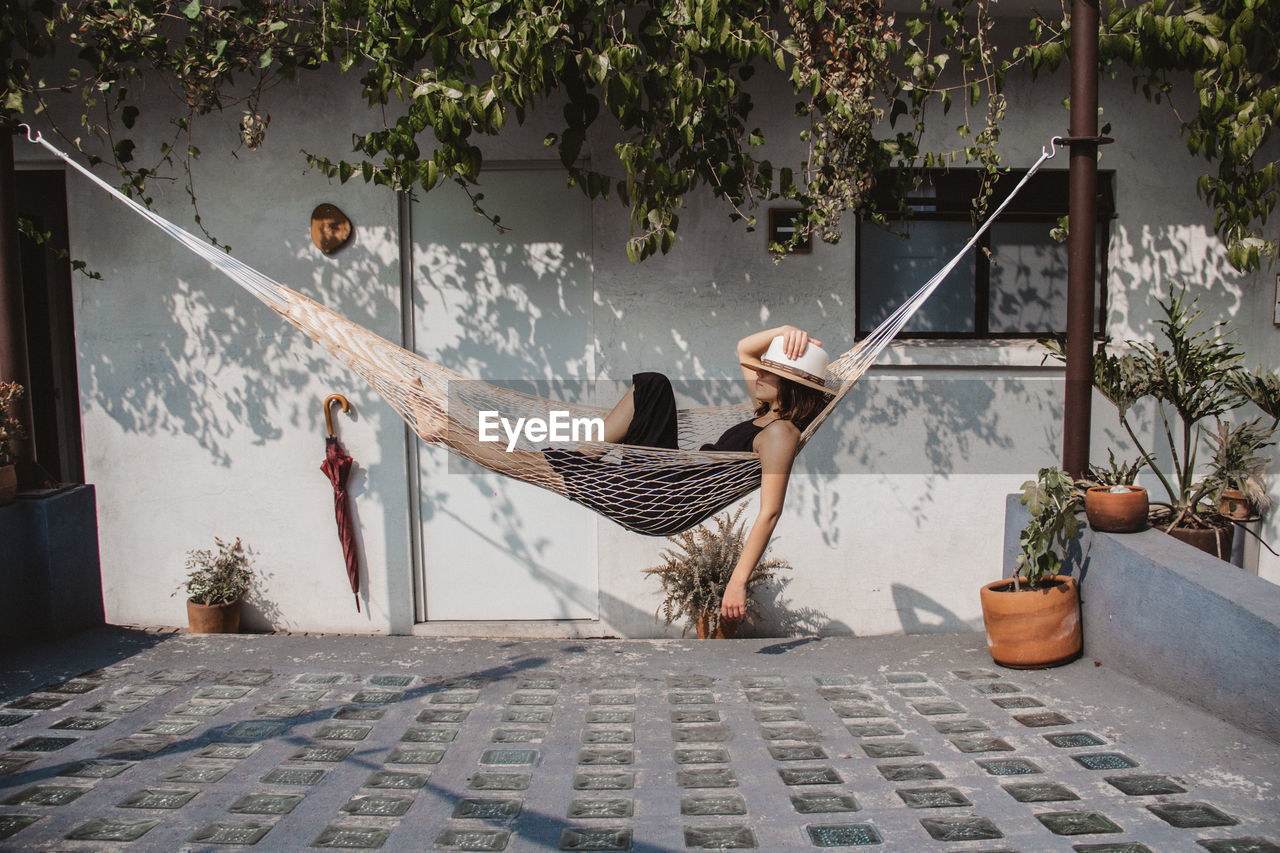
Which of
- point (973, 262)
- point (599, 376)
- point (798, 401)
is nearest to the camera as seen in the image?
point (798, 401)

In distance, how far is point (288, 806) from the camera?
194 centimetres

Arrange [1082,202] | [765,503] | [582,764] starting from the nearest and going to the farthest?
[582,764]
[765,503]
[1082,202]

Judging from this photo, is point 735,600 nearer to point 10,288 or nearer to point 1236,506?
point 1236,506

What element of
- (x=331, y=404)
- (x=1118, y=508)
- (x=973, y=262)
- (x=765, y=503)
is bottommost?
(x=1118, y=508)

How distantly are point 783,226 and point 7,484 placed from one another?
10.0 feet

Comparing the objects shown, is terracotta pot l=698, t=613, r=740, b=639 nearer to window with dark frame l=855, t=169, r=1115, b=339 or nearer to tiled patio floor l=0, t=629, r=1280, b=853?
tiled patio floor l=0, t=629, r=1280, b=853

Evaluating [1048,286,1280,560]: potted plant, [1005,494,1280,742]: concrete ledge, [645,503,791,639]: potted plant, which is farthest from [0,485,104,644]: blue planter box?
[1048,286,1280,560]: potted plant

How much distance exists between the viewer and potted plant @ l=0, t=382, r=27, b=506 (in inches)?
111

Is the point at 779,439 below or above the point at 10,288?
below

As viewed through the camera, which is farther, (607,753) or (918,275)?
(918,275)

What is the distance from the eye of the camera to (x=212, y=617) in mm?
3430

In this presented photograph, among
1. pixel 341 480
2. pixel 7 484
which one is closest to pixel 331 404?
pixel 341 480

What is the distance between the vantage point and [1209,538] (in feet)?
9.41

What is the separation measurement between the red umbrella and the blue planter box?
0.87m
